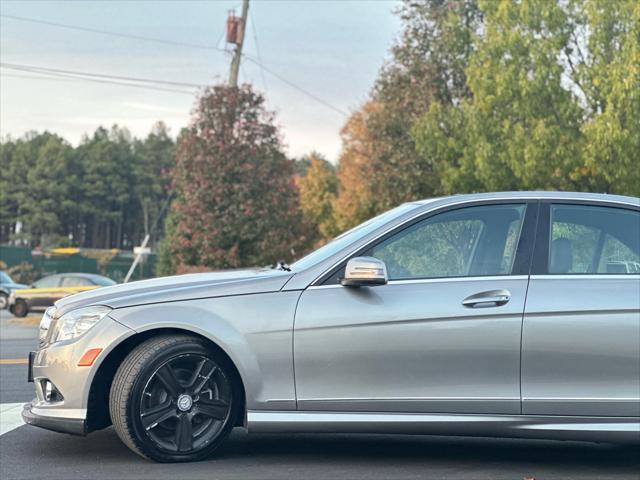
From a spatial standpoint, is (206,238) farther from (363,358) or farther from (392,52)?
(363,358)

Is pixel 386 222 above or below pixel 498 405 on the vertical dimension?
above

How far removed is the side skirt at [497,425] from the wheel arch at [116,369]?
0.53 m

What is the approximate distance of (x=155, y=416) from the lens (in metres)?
5.96

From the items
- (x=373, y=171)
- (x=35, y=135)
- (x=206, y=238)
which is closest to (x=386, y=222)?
(x=206, y=238)

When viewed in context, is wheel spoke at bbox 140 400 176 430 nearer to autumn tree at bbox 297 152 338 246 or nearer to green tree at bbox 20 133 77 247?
autumn tree at bbox 297 152 338 246

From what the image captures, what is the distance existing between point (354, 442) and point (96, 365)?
183 cm

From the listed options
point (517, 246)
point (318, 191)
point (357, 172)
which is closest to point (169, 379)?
point (517, 246)

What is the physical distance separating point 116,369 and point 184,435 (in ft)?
1.86

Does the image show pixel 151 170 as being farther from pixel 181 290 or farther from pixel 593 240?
pixel 593 240

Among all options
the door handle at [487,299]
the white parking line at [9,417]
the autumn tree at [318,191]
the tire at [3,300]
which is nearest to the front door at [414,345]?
the door handle at [487,299]

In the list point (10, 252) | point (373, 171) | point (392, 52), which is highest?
point (392, 52)

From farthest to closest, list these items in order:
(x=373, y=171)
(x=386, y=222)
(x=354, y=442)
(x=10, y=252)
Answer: (x=10, y=252) < (x=373, y=171) < (x=354, y=442) < (x=386, y=222)

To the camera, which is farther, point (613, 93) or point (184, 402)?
point (613, 93)

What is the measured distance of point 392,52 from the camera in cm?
3716
